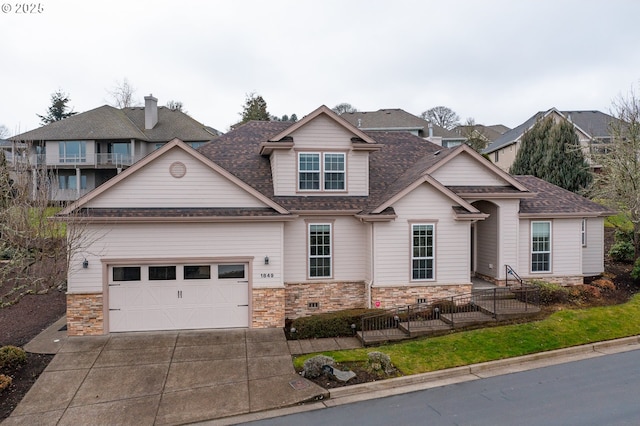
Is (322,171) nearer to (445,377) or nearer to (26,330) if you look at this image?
(445,377)

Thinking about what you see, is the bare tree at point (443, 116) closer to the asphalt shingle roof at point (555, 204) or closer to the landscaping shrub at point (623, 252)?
the landscaping shrub at point (623, 252)

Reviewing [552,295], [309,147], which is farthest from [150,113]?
[552,295]

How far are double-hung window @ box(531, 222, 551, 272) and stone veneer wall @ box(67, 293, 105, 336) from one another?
16487mm

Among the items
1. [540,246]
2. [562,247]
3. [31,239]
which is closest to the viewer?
[31,239]

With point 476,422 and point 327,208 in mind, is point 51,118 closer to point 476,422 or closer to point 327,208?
point 327,208

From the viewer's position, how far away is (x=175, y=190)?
46.5 ft

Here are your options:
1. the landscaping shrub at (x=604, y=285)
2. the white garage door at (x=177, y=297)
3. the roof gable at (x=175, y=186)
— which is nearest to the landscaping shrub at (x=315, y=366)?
the white garage door at (x=177, y=297)

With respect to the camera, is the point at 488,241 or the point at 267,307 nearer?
the point at 267,307

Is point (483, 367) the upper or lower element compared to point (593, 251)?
lower

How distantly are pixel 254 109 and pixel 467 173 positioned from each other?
3639 centimetres

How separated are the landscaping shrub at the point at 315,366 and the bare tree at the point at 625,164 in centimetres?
1683

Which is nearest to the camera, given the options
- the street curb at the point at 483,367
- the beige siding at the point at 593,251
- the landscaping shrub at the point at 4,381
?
the landscaping shrub at the point at 4,381

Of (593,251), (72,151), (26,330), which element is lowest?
(26,330)

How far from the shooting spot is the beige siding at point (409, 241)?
15367 mm
